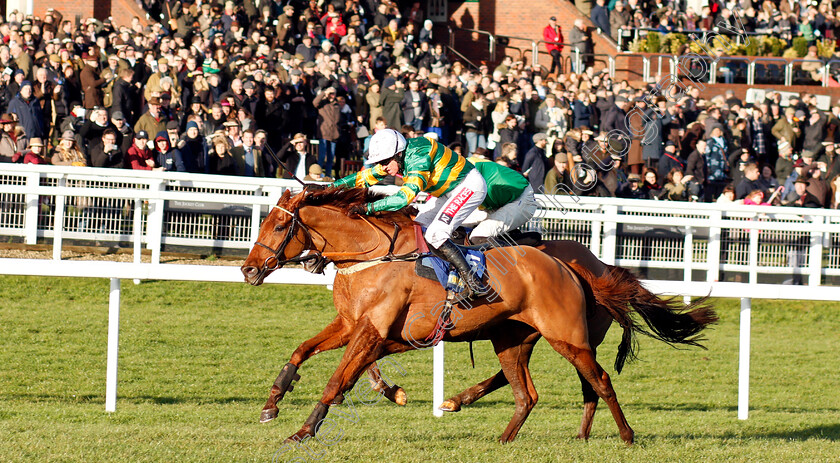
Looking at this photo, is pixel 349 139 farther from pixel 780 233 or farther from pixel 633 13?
pixel 633 13

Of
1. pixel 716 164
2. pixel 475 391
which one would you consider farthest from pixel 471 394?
pixel 716 164

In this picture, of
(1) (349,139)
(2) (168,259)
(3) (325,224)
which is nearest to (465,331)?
(3) (325,224)

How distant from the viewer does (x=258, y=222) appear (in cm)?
875

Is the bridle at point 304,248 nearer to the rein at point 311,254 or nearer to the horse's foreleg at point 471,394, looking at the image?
the rein at point 311,254

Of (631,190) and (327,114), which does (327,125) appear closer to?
(327,114)

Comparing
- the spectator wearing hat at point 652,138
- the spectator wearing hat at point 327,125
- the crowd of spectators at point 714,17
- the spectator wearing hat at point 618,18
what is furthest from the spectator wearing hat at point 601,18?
the spectator wearing hat at point 327,125

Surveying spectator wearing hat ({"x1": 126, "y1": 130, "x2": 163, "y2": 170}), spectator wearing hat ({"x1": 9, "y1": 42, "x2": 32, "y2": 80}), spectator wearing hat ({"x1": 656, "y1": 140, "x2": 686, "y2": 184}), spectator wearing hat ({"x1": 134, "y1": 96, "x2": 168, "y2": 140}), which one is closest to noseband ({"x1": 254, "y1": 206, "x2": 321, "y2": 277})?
spectator wearing hat ({"x1": 126, "y1": 130, "x2": 163, "y2": 170})

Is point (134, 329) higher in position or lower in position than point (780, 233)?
lower

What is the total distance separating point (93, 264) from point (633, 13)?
16592 mm

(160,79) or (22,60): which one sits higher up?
(22,60)

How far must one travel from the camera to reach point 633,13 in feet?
69.8

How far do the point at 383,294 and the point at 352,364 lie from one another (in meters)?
0.40

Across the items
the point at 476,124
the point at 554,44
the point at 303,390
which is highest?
the point at 554,44

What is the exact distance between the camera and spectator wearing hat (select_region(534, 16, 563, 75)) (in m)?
19.8
